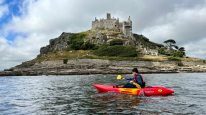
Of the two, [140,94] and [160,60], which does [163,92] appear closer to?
[140,94]

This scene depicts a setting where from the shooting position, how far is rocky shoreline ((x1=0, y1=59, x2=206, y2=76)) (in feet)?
163

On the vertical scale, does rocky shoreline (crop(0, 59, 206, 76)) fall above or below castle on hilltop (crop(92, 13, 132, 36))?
below

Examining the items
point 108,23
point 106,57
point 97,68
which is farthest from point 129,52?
point 108,23

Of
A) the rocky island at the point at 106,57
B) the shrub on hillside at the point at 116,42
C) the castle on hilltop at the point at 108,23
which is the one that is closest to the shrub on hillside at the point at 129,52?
the rocky island at the point at 106,57

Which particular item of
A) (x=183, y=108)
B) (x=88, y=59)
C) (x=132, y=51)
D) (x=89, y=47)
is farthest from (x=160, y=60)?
(x=183, y=108)

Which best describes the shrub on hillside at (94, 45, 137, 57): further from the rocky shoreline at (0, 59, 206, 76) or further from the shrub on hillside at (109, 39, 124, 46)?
the rocky shoreline at (0, 59, 206, 76)

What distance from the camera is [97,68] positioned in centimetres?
5388

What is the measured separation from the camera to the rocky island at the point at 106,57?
176ft

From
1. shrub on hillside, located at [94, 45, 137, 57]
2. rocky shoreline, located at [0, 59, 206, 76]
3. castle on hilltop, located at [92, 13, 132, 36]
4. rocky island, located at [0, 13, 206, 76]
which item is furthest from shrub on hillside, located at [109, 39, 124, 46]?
castle on hilltop, located at [92, 13, 132, 36]

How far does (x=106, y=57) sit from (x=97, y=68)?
13775 millimetres

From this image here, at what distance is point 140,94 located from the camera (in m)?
12.5

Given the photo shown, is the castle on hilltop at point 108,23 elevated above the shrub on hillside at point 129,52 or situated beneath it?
elevated above

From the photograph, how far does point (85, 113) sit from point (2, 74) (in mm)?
50274

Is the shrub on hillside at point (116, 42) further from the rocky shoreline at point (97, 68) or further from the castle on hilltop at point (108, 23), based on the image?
the castle on hilltop at point (108, 23)
